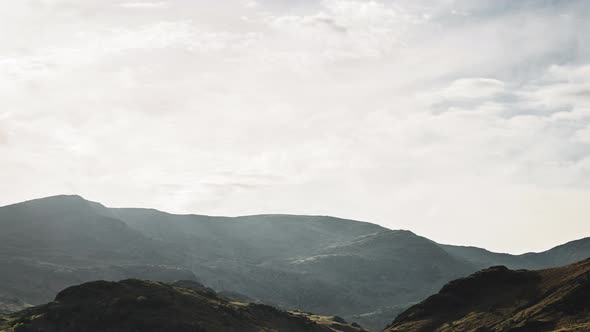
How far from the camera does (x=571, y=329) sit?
3172 inches

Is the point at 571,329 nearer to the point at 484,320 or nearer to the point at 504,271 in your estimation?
the point at 484,320

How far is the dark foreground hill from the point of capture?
11856 cm

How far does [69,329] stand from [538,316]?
86089 millimetres

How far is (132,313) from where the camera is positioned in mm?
123688

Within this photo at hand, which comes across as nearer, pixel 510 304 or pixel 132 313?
pixel 510 304

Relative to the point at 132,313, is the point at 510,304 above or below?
above

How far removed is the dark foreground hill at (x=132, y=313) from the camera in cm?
11856

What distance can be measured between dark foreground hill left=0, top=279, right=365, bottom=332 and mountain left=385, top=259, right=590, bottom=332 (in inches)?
1484

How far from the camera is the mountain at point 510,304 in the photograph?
9288 centimetres

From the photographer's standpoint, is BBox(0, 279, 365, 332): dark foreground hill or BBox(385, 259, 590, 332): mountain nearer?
BBox(385, 259, 590, 332): mountain

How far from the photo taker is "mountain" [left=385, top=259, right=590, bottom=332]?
9288cm

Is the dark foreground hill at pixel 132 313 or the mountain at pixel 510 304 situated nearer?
the mountain at pixel 510 304

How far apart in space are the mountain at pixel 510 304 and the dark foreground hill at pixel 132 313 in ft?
124

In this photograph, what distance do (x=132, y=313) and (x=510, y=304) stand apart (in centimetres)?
7674
